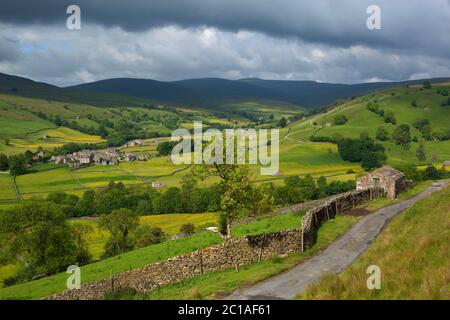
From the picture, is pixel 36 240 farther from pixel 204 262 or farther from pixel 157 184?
pixel 157 184

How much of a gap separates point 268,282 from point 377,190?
26012 millimetres

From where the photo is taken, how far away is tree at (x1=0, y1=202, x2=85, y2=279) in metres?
56.4

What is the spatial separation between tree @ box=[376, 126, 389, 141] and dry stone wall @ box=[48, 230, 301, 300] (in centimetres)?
15880

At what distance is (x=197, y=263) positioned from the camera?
82.4 ft

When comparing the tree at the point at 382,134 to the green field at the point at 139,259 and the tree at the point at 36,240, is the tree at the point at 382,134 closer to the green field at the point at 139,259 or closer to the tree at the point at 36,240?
the tree at the point at 36,240

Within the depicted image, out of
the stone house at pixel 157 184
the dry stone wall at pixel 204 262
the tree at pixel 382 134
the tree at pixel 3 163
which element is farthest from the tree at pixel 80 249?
the tree at pixel 382 134

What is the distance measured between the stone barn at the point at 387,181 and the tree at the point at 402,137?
430 ft

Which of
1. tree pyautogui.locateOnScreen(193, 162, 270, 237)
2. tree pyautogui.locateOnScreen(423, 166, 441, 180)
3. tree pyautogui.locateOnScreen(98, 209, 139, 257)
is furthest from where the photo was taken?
tree pyautogui.locateOnScreen(423, 166, 441, 180)

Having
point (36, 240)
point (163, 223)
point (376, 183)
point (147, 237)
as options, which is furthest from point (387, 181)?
point (163, 223)

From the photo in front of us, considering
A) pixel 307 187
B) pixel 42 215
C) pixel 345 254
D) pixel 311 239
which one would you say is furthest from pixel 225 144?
pixel 307 187

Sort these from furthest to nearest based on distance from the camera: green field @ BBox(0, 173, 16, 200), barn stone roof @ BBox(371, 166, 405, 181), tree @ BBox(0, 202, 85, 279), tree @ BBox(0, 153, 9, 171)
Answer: tree @ BBox(0, 153, 9, 171)
green field @ BBox(0, 173, 16, 200)
tree @ BBox(0, 202, 85, 279)
barn stone roof @ BBox(371, 166, 405, 181)

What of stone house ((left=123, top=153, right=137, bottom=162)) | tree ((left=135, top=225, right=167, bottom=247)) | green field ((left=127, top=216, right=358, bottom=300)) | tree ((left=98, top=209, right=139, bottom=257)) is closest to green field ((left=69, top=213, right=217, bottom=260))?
tree ((left=98, top=209, right=139, bottom=257))

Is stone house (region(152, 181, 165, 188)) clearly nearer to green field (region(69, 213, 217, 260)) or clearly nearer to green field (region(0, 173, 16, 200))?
green field (region(69, 213, 217, 260))

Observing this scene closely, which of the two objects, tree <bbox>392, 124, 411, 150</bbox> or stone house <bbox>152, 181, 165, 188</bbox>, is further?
tree <bbox>392, 124, 411, 150</bbox>
